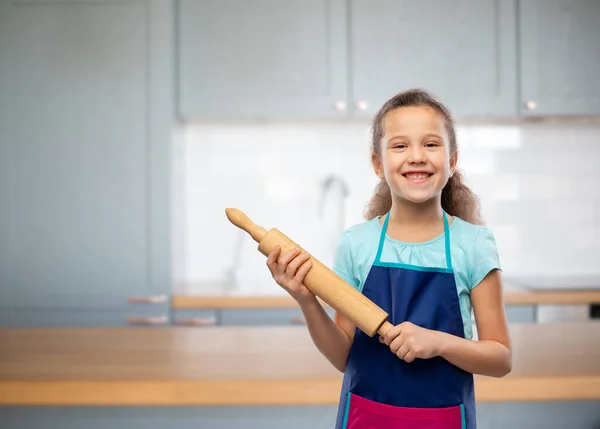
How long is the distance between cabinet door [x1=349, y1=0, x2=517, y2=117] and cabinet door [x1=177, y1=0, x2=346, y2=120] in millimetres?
101

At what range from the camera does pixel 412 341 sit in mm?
713

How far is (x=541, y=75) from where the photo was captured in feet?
9.05

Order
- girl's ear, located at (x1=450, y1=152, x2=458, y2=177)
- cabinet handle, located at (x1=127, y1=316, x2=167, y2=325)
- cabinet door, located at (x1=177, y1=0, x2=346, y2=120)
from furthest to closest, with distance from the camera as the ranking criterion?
cabinet door, located at (x1=177, y1=0, x2=346, y2=120) → cabinet handle, located at (x1=127, y1=316, x2=167, y2=325) → girl's ear, located at (x1=450, y1=152, x2=458, y2=177)

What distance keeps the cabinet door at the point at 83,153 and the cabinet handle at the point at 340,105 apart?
2.30ft

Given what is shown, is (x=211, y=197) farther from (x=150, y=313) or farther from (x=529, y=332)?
(x=529, y=332)

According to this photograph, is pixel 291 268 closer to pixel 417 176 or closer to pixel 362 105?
pixel 417 176

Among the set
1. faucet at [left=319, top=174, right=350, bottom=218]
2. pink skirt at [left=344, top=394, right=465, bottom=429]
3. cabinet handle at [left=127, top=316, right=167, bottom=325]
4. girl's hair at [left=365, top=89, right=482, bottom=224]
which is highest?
faucet at [left=319, top=174, right=350, bottom=218]

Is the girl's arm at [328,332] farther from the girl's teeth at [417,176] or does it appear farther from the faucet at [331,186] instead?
the faucet at [331,186]

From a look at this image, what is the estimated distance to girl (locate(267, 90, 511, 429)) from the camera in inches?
30.0

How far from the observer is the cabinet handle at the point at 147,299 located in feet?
8.70

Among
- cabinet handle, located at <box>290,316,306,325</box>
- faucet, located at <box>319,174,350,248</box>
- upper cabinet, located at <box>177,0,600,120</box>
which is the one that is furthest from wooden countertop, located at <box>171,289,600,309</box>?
upper cabinet, located at <box>177,0,600,120</box>

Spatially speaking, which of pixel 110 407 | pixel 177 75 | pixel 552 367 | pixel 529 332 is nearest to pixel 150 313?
pixel 177 75

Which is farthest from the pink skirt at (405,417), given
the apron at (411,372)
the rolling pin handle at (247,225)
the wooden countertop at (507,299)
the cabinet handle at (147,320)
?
the cabinet handle at (147,320)

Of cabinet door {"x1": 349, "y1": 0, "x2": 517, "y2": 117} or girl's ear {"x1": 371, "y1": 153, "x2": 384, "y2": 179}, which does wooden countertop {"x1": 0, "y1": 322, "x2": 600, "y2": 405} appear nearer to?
girl's ear {"x1": 371, "y1": 153, "x2": 384, "y2": 179}
